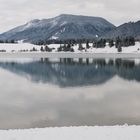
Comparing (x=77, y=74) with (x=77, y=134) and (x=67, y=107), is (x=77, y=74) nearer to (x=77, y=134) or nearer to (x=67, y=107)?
(x=67, y=107)

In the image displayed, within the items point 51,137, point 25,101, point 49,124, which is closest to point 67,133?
point 51,137

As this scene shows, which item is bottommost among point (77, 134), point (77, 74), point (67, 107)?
point (77, 74)

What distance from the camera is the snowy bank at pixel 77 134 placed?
899 inches

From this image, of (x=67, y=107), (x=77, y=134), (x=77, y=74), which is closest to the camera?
(x=77, y=134)

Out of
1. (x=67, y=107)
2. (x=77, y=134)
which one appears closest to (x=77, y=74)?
(x=67, y=107)

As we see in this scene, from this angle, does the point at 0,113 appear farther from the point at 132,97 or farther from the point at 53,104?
the point at 132,97

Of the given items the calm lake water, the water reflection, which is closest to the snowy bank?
the calm lake water

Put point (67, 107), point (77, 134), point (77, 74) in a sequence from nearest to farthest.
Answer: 1. point (77, 134)
2. point (67, 107)
3. point (77, 74)

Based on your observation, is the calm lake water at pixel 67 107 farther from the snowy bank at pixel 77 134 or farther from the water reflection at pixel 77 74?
the water reflection at pixel 77 74

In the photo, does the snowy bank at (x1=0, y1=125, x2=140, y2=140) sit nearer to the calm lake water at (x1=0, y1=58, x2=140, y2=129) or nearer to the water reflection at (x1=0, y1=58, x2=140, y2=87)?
the calm lake water at (x1=0, y1=58, x2=140, y2=129)

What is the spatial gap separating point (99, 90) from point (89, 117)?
77.7ft

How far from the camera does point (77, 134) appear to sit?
23719 millimetres

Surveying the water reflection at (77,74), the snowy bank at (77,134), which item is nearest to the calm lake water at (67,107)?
the snowy bank at (77,134)

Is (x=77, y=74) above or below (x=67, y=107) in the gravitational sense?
below
